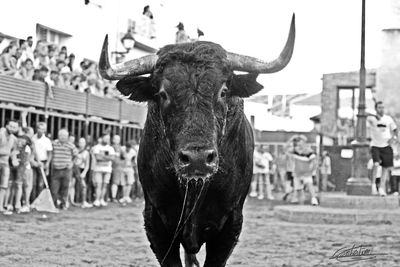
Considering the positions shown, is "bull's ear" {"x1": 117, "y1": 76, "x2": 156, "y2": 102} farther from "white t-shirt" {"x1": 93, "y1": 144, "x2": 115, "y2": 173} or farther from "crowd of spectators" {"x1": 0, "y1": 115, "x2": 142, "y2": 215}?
"white t-shirt" {"x1": 93, "y1": 144, "x2": 115, "y2": 173}

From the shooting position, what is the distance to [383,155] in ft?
50.2

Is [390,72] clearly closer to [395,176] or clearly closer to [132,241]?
[395,176]

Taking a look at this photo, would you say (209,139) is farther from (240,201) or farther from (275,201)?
(275,201)

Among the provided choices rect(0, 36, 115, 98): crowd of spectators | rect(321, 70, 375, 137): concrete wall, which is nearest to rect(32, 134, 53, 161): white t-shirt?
rect(0, 36, 115, 98): crowd of spectators

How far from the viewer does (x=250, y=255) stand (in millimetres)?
8664

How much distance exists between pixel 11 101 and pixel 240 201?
9403 mm

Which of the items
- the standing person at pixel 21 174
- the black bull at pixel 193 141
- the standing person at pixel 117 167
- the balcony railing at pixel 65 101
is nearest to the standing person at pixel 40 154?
the standing person at pixel 21 174

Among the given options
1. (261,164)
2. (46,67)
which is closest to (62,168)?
(46,67)

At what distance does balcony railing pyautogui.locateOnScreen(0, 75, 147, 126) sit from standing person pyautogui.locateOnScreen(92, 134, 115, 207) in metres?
1.12

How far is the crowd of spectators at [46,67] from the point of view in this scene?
14398mm

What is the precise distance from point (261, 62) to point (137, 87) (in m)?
0.94

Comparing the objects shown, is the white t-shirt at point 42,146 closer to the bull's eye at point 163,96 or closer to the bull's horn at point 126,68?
the bull's horn at point 126,68

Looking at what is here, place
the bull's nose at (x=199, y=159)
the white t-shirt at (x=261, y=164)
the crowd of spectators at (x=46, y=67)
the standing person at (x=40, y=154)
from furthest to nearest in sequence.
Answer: the white t-shirt at (x=261, y=164) < the crowd of spectators at (x=46, y=67) < the standing person at (x=40, y=154) < the bull's nose at (x=199, y=159)

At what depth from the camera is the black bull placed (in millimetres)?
4594
